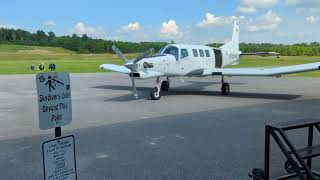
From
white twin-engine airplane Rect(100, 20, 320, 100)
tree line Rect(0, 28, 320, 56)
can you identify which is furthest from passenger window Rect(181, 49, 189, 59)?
tree line Rect(0, 28, 320, 56)

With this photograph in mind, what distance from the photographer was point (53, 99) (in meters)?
4.22

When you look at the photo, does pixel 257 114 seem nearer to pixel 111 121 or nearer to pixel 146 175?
pixel 111 121

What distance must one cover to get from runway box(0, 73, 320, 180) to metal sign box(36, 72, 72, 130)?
264 centimetres

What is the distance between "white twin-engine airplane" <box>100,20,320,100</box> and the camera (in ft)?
57.5

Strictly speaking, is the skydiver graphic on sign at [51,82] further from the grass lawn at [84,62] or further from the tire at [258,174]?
the grass lawn at [84,62]

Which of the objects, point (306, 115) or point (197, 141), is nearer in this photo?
point (197, 141)

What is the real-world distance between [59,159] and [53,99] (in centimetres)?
59

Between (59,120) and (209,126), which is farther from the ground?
(59,120)

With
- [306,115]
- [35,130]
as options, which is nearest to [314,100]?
[306,115]

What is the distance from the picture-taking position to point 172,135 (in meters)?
10.1

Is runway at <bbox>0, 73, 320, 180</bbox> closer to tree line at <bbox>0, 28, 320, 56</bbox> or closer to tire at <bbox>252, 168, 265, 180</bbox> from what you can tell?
tire at <bbox>252, 168, 265, 180</bbox>

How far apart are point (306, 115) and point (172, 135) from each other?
5.32 metres

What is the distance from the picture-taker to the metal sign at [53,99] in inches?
162

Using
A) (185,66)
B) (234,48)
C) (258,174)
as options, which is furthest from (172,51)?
(258,174)
